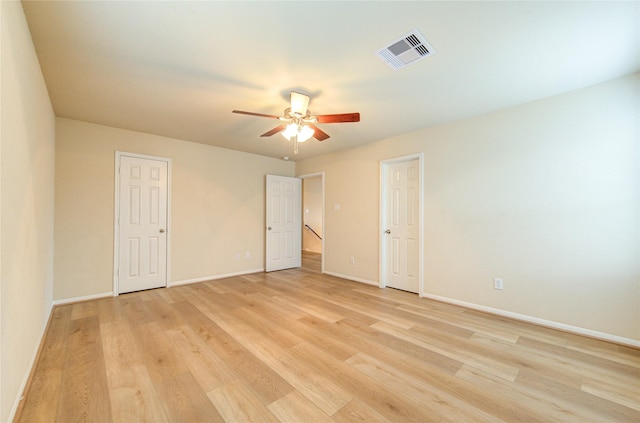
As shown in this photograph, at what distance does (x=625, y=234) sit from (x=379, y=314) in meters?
2.48

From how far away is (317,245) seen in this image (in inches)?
335

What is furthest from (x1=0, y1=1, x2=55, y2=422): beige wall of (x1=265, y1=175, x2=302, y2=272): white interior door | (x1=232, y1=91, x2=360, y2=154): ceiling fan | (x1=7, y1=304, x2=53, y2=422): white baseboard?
(x1=265, y1=175, x2=302, y2=272): white interior door

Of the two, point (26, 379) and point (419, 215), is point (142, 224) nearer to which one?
point (26, 379)

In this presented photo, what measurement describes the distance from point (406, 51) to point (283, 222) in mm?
4204

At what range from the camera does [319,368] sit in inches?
77.0

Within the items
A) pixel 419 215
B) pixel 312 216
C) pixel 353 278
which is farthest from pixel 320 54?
pixel 312 216

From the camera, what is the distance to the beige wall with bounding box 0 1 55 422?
1.36 meters

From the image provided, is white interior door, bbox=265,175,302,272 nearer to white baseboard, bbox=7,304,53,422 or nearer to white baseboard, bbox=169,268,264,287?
white baseboard, bbox=169,268,264,287

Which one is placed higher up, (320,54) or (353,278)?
(320,54)

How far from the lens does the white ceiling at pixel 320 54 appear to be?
1.61 meters

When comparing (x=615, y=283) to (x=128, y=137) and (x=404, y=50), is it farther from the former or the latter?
(x=128, y=137)

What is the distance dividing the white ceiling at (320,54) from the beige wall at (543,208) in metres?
0.32

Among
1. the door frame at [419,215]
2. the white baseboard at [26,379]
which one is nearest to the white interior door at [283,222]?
the door frame at [419,215]

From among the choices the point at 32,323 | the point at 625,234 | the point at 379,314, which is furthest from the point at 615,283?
the point at 32,323
